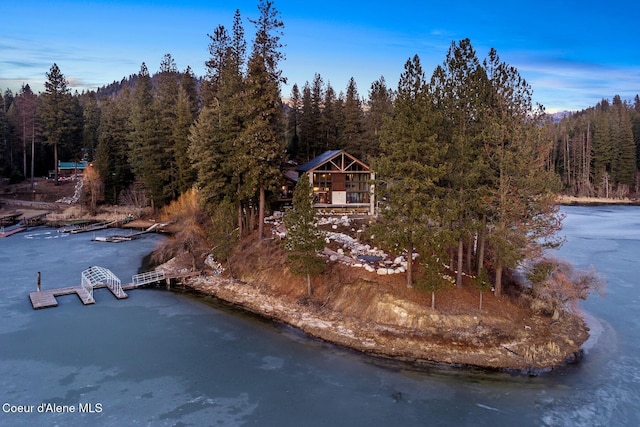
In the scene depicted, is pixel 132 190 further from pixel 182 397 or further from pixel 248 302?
pixel 182 397

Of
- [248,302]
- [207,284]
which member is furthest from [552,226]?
[207,284]

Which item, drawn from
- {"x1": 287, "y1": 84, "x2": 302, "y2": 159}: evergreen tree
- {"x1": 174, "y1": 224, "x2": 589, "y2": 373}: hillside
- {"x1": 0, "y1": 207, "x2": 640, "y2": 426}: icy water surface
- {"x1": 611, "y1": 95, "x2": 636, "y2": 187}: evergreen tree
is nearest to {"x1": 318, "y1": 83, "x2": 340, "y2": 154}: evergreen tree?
{"x1": 287, "y1": 84, "x2": 302, "y2": 159}: evergreen tree

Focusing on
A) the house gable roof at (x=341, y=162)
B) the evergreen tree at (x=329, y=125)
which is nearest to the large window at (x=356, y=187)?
the house gable roof at (x=341, y=162)

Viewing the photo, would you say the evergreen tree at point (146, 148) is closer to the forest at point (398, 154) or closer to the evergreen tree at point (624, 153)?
→ the forest at point (398, 154)

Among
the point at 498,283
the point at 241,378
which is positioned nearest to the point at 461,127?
the point at 498,283

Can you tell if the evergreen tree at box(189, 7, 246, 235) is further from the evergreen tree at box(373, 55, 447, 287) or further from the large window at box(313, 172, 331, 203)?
A: the evergreen tree at box(373, 55, 447, 287)
